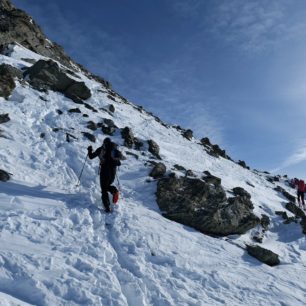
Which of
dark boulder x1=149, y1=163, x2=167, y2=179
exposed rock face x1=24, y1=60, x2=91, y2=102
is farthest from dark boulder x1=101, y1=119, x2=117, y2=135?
dark boulder x1=149, y1=163, x2=167, y2=179

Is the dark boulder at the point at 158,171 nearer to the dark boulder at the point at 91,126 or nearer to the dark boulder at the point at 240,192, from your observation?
the dark boulder at the point at 240,192

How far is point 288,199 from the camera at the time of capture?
27781 mm

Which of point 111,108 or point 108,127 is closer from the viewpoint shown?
point 108,127

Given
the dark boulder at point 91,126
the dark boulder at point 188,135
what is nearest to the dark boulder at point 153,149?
the dark boulder at point 91,126

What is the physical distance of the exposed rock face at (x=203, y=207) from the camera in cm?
1569

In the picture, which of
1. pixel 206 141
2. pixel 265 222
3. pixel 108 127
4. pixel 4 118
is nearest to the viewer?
pixel 265 222

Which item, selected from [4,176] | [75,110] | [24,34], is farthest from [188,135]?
[4,176]

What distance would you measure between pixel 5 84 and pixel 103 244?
1511 centimetres

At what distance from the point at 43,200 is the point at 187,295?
237 inches

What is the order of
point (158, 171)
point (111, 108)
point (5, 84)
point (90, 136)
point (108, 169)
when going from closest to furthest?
point (108, 169)
point (158, 171)
point (90, 136)
point (5, 84)
point (111, 108)

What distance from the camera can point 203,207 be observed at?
53.7 ft

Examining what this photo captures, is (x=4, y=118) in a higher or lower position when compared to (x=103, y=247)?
higher

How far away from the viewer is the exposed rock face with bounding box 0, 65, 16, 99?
22797 mm

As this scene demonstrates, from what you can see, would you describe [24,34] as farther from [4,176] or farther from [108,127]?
[4,176]
